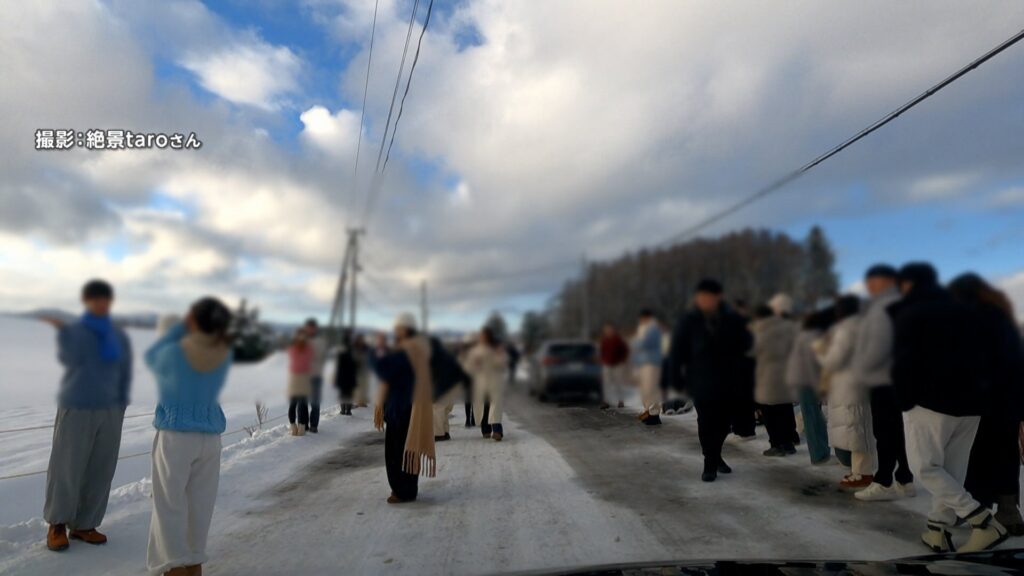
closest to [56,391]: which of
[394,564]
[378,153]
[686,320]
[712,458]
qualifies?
[378,153]

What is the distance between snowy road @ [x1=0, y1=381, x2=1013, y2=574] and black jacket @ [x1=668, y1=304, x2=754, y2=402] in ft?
2.21

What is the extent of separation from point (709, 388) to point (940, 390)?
0.89m

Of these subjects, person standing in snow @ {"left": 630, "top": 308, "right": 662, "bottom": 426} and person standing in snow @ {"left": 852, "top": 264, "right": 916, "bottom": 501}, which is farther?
person standing in snow @ {"left": 630, "top": 308, "right": 662, "bottom": 426}

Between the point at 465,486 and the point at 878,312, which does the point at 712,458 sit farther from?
the point at 465,486

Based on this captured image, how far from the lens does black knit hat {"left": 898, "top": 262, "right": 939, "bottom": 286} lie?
204 centimetres

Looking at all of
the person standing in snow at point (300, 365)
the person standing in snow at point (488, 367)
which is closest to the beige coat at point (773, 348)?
the person standing in snow at point (488, 367)

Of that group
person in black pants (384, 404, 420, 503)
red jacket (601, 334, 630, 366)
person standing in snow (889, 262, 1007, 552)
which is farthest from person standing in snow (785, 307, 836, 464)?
person in black pants (384, 404, 420, 503)

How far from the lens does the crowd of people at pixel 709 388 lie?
2.03 metres

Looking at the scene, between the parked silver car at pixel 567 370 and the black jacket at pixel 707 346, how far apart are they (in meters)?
0.29

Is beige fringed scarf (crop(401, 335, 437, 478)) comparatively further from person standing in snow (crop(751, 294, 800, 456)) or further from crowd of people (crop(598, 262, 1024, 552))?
person standing in snow (crop(751, 294, 800, 456))

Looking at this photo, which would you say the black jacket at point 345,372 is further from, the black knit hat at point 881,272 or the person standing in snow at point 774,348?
the black knit hat at point 881,272

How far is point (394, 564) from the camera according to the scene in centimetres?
329

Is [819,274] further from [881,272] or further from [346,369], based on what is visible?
[346,369]

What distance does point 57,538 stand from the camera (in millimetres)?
3545
